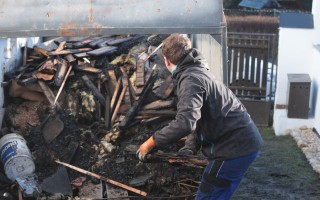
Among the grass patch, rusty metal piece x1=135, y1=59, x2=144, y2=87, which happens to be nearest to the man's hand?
the grass patch

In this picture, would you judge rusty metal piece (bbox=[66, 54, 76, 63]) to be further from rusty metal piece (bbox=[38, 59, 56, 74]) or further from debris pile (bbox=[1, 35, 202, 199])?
rusty metal piece (bbox=[38, 59, 56, 74])

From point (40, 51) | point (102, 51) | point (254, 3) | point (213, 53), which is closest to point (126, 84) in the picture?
point (102, 51)

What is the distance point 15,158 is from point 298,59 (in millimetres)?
6681

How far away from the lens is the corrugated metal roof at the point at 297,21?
35.4 feet

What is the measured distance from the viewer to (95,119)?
7.99m

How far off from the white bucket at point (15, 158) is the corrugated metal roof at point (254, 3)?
81.8ft

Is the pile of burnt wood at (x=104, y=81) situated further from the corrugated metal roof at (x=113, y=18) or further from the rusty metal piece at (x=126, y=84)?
the corrugated metal roof at (x=113, y=18)

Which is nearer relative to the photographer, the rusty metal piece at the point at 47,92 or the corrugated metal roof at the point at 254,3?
the rusty metal piece at the point at 47,92

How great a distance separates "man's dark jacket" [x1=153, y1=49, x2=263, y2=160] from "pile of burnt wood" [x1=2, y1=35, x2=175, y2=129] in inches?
112

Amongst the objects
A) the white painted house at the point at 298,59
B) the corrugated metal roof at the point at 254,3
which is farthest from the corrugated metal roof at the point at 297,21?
the corrugated metal roof at the point at 254,3

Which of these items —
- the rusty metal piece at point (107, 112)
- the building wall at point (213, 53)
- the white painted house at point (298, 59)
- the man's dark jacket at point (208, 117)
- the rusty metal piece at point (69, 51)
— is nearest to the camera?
the man's dark jacket at point (208, 117)

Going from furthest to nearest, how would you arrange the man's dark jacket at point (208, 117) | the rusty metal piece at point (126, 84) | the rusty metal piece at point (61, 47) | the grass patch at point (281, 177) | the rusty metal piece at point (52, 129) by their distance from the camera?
1. the rusty metal piece at point (61, 47)
2. the rusty metal piece at point (126, 84)
3. the grass patch at point (281, 177)
4. the rusty metal piece at point (52, 129)
5. the man's dark jacket at point (208, 117)

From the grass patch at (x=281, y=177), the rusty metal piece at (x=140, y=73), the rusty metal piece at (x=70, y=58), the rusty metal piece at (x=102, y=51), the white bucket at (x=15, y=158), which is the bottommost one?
the grass patch at (x=281, y=177)

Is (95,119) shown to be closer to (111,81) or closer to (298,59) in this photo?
(111,81)
